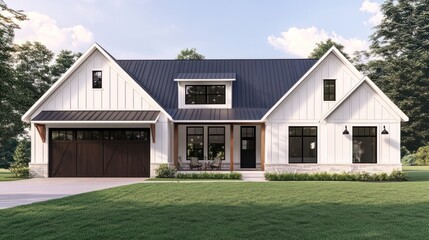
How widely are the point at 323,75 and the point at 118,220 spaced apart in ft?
53.6

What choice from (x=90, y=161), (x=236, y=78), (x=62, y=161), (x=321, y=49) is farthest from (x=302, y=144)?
(x=321, y=49)

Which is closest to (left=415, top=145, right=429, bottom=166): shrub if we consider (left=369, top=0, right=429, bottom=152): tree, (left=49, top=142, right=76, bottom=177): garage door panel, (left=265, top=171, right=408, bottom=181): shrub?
(left=369, top=0, right=429, bottom=152): tree

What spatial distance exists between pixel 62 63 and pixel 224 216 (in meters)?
31.9

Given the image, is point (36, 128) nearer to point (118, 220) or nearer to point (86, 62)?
point (86, 62)

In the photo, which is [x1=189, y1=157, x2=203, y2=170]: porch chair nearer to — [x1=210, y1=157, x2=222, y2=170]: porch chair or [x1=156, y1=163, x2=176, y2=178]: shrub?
[x1=210, y1=157, x2=222, y2=170]: porch chair

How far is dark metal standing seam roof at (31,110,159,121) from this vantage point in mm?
21000

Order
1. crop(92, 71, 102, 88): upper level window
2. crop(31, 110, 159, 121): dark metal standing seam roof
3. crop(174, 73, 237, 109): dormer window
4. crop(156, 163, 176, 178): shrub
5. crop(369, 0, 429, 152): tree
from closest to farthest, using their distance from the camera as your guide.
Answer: crop(31, 110, 159, 121): dark metal standing seam roof
crop(156, 163, 176, 178): shrub
crop(92, 71, 102, 88): upper level window
crop(174, 73, 237, 109): dormer window
crop(369, 0, 429, 152): tree

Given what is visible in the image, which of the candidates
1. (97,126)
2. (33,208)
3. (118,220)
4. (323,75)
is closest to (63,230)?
(118,220)

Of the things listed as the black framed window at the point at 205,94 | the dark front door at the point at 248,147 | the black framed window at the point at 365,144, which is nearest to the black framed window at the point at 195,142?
the black framed window at the point at 205,94

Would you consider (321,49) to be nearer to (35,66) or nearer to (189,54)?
(189,54)

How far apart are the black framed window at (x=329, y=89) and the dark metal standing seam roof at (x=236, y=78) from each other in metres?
3.73

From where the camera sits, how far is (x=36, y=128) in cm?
2203

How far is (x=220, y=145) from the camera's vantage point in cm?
2525

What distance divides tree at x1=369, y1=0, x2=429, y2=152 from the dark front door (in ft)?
87.6
